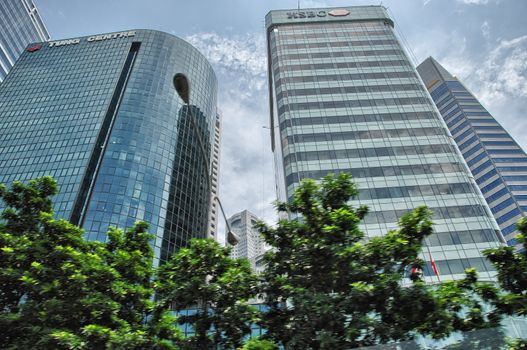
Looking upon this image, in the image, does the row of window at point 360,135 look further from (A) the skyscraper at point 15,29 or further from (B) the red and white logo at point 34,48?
(A) the skyscraper at point 15,29

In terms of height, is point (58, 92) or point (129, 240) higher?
point (58, 92)

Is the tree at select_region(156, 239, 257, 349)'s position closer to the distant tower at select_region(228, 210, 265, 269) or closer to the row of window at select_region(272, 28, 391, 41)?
the row of window at select_region(272, 28, 391, 41)

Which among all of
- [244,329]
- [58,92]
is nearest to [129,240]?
[244,329]

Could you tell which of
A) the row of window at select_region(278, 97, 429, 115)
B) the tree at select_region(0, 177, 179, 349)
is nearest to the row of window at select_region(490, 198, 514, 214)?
the row of window at select_region(278, 97, 429, 115)

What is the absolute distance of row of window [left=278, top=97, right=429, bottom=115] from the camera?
44.0m

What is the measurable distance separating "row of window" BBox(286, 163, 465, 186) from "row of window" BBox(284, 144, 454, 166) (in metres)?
1.84

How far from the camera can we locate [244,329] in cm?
913

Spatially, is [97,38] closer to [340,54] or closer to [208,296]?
[340,54]

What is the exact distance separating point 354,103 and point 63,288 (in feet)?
135

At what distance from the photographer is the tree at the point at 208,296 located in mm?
9023

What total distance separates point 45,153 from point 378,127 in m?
53.6

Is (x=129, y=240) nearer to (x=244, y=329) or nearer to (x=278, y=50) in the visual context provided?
(x=244, y=329)

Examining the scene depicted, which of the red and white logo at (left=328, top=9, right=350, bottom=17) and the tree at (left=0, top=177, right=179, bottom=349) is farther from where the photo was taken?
the red and white logo at (left=328, top=9, right=350, bottom=17)

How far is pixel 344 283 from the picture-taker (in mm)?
8922
